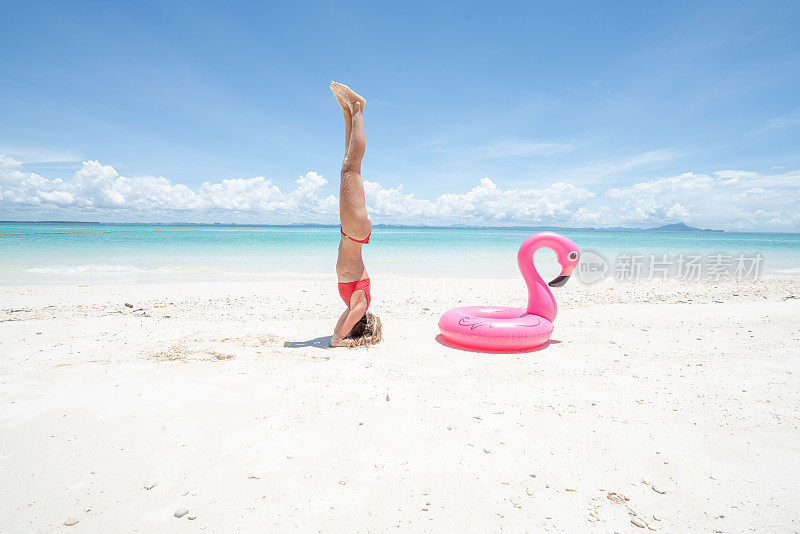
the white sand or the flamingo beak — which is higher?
the flamingo beak

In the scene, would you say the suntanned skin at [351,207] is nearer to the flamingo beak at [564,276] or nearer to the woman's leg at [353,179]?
the woman's leg at [353,179]

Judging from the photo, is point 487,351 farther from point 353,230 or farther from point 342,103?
point 342,103

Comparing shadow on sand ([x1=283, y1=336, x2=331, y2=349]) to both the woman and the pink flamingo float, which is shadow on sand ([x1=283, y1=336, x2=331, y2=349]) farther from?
the pink flamingo float

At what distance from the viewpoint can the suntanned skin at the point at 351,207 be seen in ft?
15.8

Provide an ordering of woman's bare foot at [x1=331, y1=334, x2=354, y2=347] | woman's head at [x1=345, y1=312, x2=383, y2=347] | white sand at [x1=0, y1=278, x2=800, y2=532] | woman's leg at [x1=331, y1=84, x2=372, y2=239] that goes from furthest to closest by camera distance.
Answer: woman's head at [x1=345, y1=312, x2=383, y2=347]
woman's bare foot at [x1=331, y1=334, x2=354, y2=347]
woman's leg at [x1=331, y1=84, x2=372, y2=239]
white sand at [x1=0, y1=278, x2=800, y2=532]

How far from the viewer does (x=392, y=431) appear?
289 cm

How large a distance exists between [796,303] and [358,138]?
9453 millimetres

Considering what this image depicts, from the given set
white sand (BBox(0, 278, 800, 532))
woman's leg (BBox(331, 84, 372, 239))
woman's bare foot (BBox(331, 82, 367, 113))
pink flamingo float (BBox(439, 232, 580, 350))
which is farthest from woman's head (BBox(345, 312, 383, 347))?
woman's bare foot (BBox(331, 82, 367, 113))

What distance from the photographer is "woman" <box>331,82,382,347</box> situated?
15.8 feet

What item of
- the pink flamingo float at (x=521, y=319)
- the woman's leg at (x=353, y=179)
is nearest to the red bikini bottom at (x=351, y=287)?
the woman's leg at (x=353, y=179)

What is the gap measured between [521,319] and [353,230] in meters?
2.59

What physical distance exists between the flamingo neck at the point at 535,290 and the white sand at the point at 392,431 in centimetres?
54

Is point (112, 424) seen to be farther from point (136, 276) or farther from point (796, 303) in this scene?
point (796, 303)

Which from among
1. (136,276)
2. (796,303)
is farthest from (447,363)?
(136,276)
